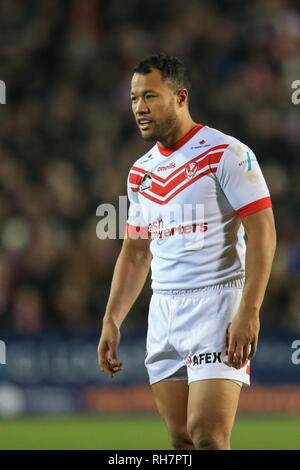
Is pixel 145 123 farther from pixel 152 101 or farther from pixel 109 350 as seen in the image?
pixel 109 350

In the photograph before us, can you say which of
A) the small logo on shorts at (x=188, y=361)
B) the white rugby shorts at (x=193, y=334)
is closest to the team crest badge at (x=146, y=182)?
the white rugby shorts at (x=193, y=334)

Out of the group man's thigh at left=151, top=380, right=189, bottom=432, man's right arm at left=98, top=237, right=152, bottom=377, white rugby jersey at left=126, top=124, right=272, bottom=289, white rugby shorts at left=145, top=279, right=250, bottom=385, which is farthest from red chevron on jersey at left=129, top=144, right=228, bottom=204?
man's thigh at left=151, top=380, right=189, bottom=432

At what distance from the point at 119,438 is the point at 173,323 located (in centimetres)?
404

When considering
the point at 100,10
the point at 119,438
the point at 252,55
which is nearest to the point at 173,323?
the point at 119,438

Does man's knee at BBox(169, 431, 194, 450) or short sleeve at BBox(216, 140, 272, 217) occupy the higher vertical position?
short sleeve at BBox(216, 140, 272, 217)

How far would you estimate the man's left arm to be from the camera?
3.70 metres

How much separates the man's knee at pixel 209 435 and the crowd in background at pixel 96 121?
606cm

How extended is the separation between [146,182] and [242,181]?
0.62 meters

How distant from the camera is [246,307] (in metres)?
3.72

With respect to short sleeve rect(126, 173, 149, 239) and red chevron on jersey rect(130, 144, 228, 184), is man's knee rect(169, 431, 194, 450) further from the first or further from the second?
red chevron on jersey rect(130, 144, 228, 184)

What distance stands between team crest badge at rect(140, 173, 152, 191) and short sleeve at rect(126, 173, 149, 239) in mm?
51

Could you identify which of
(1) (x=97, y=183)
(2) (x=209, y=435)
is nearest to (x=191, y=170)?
(2) (x=209, y=435)

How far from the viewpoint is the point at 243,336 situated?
369 cm

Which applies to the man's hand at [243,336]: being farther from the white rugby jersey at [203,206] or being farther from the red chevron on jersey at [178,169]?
the red chevron on jersey at [178,169]
